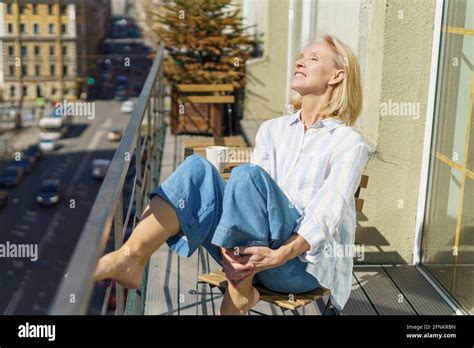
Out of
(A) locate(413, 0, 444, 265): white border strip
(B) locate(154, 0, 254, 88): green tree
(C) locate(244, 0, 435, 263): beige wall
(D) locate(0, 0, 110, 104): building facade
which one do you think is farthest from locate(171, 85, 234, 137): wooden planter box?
(D) locate(0, 0, 110, 104): building facade

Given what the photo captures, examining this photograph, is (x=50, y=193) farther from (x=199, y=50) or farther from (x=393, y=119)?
(x=393, y=119)

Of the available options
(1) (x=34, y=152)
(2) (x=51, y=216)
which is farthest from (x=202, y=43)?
(1) (x=34, y=152)

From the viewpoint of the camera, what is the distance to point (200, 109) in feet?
22.9

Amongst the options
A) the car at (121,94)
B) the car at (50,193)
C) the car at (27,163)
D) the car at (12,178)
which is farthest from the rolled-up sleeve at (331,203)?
the car at (121,94)

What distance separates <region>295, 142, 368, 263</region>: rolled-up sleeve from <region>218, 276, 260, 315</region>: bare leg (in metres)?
0.16

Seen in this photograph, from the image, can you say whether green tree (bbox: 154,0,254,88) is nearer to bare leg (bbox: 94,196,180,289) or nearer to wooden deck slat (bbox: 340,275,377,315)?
wooden deck slat (bbox: 340,275,377,315)

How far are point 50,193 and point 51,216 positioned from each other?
2816 millimetres

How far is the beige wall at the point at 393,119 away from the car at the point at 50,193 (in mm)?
70895

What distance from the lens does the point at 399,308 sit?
279 centimetres

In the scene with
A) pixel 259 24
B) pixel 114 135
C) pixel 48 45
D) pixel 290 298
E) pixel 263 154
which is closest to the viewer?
pixel 290 298

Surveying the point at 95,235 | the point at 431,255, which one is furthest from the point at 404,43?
the point at 95,235

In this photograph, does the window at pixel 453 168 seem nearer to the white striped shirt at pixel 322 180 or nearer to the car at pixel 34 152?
the white striped shirt at pixel 322 180

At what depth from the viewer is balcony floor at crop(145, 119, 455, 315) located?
2.75 metres
